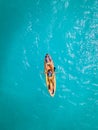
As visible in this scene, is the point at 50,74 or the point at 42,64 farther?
the point at 42,64

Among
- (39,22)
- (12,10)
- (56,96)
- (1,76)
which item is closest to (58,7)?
(39,22)

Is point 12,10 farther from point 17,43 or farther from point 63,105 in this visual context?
point 63,105

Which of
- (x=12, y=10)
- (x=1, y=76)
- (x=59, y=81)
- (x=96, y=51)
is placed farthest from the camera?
(x=1, y=76)

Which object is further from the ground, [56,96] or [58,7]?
[58,7]

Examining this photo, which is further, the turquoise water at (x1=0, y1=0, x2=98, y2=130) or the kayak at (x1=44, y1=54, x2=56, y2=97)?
the kayak at (x1=44, y1=54, x2=56, y2=97)
